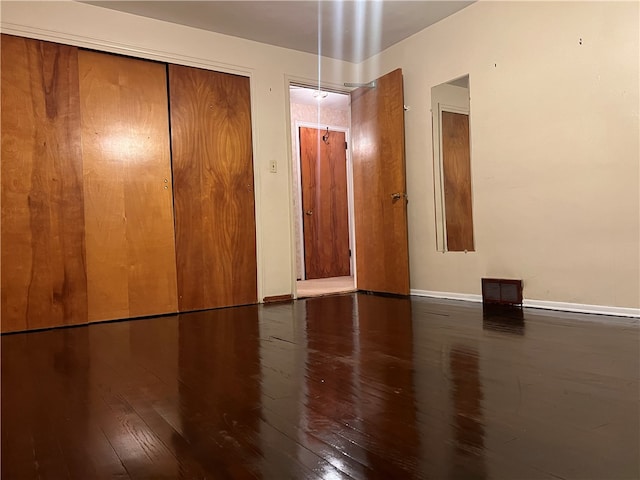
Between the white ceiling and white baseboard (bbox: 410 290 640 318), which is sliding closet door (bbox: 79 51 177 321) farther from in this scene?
white baseboard (bbox: 410 290 640 318)

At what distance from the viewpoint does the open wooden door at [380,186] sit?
4.05 meters

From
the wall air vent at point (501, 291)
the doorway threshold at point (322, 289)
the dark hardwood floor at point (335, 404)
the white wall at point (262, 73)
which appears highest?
the white wall at point (262, 73)

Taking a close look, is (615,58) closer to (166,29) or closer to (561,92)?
(561,92)

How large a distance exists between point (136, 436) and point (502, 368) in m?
1.31

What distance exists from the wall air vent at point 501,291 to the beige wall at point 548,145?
6 centimetres

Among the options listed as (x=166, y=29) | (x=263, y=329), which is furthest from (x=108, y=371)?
(x=166, y=29)

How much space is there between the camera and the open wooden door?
4051mm

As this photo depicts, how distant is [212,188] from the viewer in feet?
12.6

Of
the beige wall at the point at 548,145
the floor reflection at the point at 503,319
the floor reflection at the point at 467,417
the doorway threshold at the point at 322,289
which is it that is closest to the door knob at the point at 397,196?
the beige wall at the point at 548,145

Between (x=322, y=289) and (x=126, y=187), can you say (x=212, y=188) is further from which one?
(x=322, y=289)

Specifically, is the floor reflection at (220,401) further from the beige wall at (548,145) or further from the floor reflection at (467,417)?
the beige wall at (548,145)

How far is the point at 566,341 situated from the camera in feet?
6.91

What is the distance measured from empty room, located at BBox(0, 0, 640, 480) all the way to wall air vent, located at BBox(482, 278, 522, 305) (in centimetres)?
2

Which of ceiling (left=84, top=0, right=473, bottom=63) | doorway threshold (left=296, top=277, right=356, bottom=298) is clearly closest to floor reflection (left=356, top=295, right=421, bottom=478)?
doorway threshold (left=296, top=277, right=356, bottom=298)
